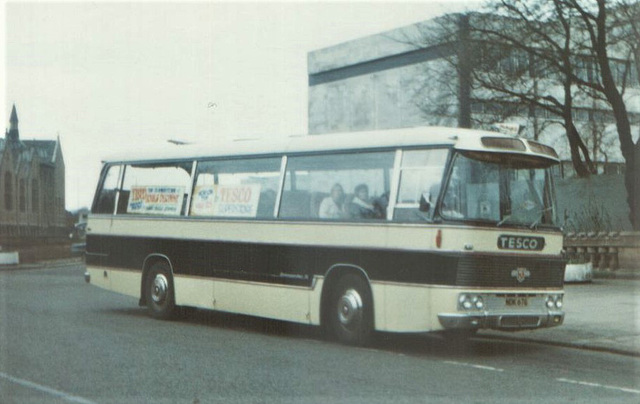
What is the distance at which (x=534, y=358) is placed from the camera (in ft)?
37.4

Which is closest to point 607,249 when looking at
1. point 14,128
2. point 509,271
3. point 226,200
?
point 226,200

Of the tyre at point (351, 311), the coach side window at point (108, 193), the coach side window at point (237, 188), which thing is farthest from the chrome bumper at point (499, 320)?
the coach side window at point (108, 193)

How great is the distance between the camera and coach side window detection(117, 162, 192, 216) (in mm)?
15312

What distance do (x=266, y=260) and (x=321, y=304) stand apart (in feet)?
4.36

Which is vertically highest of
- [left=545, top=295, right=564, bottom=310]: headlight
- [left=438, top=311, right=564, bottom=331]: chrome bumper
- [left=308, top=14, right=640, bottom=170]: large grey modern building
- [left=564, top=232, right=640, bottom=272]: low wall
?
[left=308, top=14, right=640, bottom=170]: large grey modern building

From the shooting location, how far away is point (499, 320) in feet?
37.1

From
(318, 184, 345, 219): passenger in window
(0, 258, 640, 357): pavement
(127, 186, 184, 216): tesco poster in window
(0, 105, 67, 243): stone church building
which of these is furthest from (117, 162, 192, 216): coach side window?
(0, 105, 67, 243): stone church building

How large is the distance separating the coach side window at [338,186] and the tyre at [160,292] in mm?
3085

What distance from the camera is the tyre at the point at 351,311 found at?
12.0m

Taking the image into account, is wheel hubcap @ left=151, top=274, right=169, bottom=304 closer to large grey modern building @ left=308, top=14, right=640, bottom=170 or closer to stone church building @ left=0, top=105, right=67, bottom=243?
large grey modern building @ left=308, top=14, right=640, bottom=170

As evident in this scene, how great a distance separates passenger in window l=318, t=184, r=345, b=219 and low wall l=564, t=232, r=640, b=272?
14.0 metres

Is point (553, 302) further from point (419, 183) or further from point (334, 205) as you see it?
point (334, 205)

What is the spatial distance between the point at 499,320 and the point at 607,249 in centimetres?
1658

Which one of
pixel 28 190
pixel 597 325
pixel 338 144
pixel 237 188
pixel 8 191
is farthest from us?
pixel 28 190
